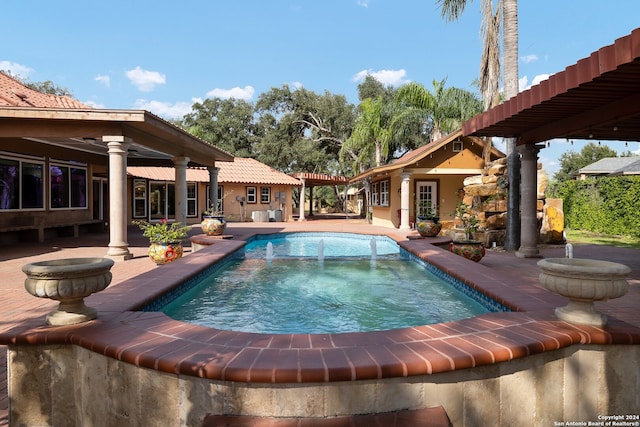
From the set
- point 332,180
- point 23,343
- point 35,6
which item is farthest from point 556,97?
point 332,180

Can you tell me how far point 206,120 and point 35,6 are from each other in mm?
21689

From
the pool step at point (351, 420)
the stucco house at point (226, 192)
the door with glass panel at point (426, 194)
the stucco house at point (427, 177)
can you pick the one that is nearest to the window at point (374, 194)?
the stucco house at point (427, 177)

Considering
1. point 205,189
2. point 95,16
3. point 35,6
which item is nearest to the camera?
point 35,6

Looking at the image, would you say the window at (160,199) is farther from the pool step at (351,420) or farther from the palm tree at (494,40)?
the pool step at (351,420)

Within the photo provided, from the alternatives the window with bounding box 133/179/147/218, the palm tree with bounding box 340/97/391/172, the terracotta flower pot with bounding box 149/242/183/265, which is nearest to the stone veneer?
the terracotta flower pot with bounding box 149/242/183/265

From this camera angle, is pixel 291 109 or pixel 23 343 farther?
pixel 291 109

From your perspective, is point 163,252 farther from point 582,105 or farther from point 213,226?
point 582,105

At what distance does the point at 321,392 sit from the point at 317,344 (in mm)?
534

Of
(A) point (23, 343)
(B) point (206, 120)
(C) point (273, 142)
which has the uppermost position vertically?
(B) point (206, 120)

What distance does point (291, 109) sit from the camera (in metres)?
36.9

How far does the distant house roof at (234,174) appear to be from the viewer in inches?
905

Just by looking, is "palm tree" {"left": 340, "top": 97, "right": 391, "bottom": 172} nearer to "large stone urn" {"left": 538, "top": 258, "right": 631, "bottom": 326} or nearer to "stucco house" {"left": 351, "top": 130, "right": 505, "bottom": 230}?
"stucco house" {"left": 351, "top": 130, "right": 505, "bottom": 230}

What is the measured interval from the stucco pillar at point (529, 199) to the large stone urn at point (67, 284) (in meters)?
9.41

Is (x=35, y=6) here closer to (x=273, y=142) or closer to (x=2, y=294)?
(x=2, y=294)
